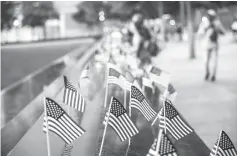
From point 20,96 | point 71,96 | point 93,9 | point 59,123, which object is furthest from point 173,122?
point 93,9

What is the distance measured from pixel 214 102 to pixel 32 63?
31563 millimetres

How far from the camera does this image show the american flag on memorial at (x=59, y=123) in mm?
3875

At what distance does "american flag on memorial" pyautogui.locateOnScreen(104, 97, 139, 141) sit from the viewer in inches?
163

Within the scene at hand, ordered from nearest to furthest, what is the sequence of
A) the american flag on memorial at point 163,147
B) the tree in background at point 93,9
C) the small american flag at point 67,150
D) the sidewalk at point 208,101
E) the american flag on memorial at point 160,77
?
1. the american flag on memorial at point 163,147
2. the small american flag at point 67,150
3. the american flag on memorial at point 160,77
4. the sidewalk at point 208,101
5. the tree in background at point 93,9

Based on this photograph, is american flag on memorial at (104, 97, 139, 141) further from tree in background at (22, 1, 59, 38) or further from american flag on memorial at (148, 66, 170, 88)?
tree in background at (22, 1, 59, 38)

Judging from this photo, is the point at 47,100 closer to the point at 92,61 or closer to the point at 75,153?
the point at 75,153

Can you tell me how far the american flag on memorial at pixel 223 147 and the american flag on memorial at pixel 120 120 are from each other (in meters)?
A: 0.91

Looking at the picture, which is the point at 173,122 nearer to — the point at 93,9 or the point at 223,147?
the point at 223,147

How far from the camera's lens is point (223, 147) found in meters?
3.70

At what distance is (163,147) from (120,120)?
1189 millimetres

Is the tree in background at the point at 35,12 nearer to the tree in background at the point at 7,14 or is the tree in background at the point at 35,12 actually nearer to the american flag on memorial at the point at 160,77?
the tree in background at the point at 7,14

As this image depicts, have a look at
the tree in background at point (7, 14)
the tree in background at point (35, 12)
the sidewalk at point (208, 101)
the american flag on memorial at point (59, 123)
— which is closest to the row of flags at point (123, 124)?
the american flag on memorial at point (59, 123)

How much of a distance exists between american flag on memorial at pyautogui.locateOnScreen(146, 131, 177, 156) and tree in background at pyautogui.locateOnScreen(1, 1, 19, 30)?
134ft

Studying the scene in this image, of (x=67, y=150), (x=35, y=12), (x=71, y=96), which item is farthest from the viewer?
(x=35, y=12)
